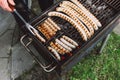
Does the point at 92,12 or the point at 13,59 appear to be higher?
the point at 92,12

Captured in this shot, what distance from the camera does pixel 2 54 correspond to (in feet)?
13.2

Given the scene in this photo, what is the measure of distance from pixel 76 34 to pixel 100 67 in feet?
3.90

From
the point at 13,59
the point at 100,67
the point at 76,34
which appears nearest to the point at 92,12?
the point at 76,34

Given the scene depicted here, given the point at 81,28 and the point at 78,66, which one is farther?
the point at 78,66

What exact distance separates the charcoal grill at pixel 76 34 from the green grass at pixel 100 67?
0.91 m

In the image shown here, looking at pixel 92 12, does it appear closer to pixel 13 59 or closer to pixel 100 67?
pixel 100 67

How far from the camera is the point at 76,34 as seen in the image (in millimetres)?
2916

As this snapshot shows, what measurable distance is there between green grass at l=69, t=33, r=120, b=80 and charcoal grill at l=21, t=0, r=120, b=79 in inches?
36.0

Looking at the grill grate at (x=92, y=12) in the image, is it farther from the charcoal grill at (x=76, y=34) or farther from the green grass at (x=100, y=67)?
the green grass at (x=100, y=67)

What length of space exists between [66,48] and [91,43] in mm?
292

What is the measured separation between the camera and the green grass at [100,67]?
12.5 feet

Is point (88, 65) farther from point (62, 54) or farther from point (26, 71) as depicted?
point (62, 54)

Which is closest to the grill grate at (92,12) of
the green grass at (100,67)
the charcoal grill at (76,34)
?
the charcoal grill at (76,34)

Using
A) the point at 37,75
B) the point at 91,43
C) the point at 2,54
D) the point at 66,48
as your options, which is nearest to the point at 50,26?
the point at 66,48
